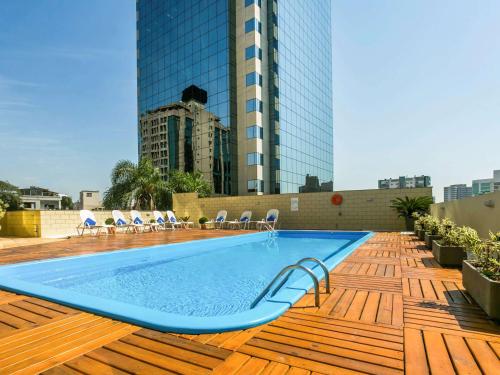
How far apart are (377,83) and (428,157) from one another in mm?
12275

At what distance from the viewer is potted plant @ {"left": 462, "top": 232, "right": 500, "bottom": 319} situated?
2.35 metres

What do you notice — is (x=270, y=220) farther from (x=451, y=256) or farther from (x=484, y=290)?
(x=484, y=290)

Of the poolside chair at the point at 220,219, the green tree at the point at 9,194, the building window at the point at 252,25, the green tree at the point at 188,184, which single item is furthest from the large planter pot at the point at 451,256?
the green tree at the point at 9,194

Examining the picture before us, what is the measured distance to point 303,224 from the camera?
47.0 ft

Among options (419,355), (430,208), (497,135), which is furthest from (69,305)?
(497,135)

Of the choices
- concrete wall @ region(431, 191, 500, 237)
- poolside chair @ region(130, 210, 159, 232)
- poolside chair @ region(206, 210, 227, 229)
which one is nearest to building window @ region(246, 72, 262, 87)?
poolside chair @ region(206, 210, 227, 229)

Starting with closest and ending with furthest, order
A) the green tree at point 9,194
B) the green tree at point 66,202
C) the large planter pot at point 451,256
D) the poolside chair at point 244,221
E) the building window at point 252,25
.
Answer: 1. the large planter pot at point 451,256
2. the poolside chair at point 244,221
3. the building window at point 252,25
4. the green tree at point 9,194
5. the green tree at point 66,202

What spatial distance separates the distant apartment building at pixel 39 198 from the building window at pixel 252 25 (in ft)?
216

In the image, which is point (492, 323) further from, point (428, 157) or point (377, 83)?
point (428, 157)

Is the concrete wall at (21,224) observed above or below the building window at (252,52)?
below

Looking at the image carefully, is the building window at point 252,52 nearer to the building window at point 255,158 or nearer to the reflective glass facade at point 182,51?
the reflective glass facade at point 182,51

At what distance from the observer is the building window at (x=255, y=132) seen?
86.6 ft

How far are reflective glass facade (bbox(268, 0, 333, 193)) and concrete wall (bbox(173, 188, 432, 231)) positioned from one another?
1221 cm

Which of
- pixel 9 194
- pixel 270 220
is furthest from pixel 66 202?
pixel 270 220
